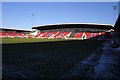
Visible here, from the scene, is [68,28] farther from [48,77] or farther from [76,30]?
[48,77]

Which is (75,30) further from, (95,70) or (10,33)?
(95,70)

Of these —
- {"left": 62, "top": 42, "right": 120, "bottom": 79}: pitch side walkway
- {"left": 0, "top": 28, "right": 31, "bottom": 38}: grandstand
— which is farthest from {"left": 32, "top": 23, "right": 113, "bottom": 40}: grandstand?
{"left": 62, "top": 42, "right": 120, "bottom": 79}: pitch side walkway

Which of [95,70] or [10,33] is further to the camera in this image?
[10,33]

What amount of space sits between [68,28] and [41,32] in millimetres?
17662

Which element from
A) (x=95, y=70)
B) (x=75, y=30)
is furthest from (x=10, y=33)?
(x=95, y=70)

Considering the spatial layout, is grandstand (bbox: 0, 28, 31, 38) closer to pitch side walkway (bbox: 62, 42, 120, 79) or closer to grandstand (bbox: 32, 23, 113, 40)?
grandstand (bbox: 32, 23, 113, 40)

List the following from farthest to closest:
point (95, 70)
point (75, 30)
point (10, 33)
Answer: point (10, 33) < point (75, 30) < point (95, 70)

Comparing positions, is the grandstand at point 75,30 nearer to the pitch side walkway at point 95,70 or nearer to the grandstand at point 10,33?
the grandstand at point 10,33

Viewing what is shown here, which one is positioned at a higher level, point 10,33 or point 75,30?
point 75,30

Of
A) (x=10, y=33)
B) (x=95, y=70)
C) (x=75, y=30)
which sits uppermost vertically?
(x=75, y=30)

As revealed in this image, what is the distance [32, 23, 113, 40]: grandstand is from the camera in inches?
3021

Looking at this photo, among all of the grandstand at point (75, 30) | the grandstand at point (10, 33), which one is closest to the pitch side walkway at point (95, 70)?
the grandstand at point (75, 30)

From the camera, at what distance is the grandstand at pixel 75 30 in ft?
252

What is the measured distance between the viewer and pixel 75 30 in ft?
278
